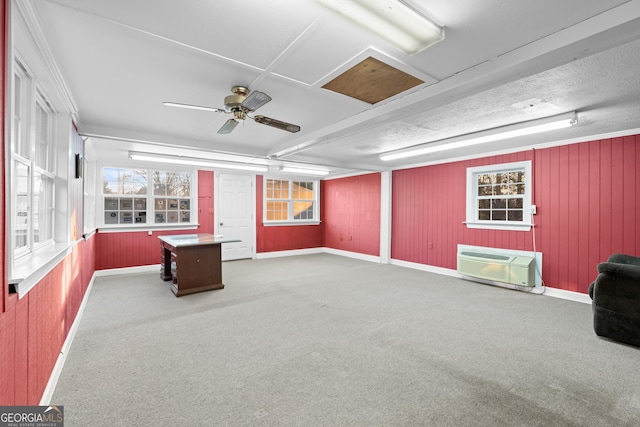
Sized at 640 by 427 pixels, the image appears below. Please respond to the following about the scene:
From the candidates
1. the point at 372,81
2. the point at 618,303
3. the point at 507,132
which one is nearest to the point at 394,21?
the point at 372,81

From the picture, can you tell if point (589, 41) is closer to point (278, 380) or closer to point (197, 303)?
point (278, 380)

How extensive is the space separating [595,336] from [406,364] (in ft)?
7.35

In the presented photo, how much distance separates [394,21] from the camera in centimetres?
170

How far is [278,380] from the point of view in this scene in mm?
2225

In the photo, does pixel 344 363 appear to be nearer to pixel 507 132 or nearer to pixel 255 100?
pixel 255 100

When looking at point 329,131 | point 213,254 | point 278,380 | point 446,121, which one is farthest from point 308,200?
point 278,380

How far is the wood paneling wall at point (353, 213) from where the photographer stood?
7570 mm

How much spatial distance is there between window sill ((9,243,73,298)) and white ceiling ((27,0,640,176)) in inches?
58.7

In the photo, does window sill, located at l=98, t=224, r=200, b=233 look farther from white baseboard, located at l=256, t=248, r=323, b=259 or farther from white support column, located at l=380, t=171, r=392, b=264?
white support column, located at l=380, t=171, r=392, b=264

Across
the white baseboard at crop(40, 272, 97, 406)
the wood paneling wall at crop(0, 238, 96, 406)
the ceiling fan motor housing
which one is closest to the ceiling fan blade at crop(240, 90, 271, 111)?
the ceiling fan motor housing

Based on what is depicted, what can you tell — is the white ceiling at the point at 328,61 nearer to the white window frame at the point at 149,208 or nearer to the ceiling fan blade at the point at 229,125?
the ceiling fan blade at the point at 229,125

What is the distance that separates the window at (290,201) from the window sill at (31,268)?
5860mm

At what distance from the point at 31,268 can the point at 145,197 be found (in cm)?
525

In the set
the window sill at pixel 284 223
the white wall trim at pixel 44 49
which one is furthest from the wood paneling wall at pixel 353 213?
the white wall trim at pixel 44 49
